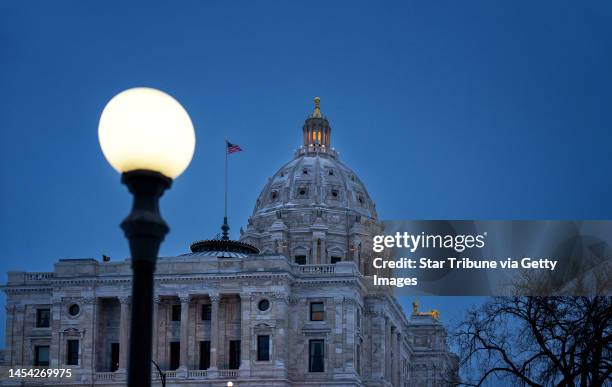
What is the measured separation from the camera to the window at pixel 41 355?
313 feet

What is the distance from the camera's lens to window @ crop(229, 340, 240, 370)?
91.7 m

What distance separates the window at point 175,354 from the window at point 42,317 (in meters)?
12.8

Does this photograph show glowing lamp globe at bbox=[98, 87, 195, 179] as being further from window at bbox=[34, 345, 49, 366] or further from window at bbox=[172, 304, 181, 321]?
window at bbox=[34, 345, 49, 366]

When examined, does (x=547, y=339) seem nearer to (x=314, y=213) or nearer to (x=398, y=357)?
(x=398, y=357)

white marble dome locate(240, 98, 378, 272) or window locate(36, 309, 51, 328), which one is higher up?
white marble dome locate(240, 98, 378, 272)

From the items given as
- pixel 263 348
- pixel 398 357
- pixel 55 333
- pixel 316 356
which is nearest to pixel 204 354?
pixel 263 348

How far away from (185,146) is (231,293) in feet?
274

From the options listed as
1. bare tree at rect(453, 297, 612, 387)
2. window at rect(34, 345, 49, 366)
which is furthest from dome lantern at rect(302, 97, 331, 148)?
bare tree at rect(453, 297, 612, 387)

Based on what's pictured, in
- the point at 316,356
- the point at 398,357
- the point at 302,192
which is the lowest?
the point at 316,356

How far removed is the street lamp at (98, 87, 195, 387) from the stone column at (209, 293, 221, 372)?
82206 mm

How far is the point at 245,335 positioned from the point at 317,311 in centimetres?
707

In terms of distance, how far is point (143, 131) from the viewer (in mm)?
8680

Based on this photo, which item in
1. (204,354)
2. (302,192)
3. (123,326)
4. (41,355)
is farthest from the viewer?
(302,192)

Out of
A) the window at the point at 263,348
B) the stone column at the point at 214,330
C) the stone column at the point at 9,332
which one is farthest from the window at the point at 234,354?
the stone column at the point at 9,332
